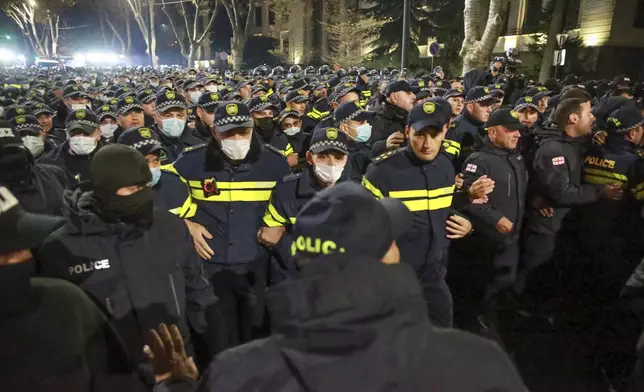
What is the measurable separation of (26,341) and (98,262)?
2.75 ft

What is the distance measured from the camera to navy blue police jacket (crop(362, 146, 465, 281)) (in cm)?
383

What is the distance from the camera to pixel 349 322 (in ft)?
4.15

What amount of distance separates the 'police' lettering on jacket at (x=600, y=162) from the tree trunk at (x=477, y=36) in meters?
11.9

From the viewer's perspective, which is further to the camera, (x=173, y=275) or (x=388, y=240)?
(x=173, y=275)

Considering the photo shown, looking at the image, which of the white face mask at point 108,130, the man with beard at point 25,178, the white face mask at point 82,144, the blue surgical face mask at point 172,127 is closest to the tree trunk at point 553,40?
the white face mask at point 108,130

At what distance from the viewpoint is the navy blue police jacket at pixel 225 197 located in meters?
4.12

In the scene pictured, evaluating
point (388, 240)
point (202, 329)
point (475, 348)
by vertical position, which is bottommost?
point (202, 329)

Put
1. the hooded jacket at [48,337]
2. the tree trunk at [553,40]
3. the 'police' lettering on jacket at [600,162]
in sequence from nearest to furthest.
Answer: the hooded jacket at [48,337] → the 'police' lettering on jacket at [600,162] → the tree trunk at [553,40]

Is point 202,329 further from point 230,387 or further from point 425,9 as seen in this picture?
point 425,9

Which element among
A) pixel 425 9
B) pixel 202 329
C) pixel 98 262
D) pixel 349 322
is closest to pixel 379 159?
pixel 202 329

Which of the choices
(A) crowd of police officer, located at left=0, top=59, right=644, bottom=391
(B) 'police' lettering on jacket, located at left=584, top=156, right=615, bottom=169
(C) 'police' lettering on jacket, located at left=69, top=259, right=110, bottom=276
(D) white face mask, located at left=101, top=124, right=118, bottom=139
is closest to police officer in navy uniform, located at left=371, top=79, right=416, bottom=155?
(A) crowd of police officer, located at left=0, top=59, right=644, bottom=391

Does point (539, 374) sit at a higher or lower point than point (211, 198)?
lower

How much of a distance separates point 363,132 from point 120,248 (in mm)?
3666

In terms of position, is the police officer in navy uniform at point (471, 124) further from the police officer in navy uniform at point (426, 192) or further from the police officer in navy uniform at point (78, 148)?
the police officer in navy uniform at point (78, 148)
